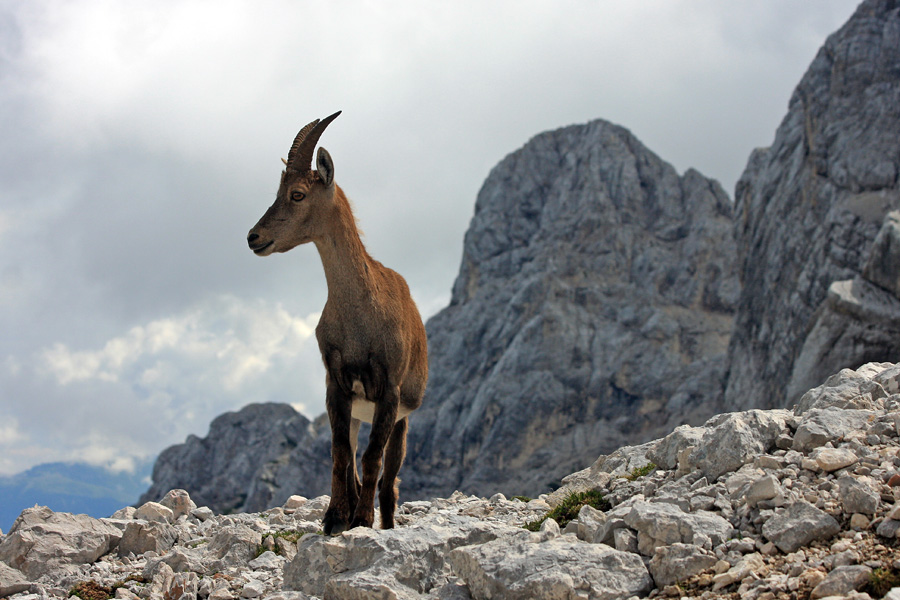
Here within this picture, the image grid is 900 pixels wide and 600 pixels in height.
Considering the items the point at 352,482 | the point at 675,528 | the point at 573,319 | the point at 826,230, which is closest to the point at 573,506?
the point at 675,528

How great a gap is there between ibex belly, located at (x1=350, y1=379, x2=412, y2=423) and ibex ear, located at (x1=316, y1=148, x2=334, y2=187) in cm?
278

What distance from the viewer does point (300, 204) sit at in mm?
9539

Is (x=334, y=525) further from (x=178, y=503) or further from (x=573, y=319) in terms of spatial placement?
(x=573, y=319)

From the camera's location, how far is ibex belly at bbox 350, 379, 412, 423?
30.4 feet

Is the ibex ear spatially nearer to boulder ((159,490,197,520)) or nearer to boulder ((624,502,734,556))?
boulder ((624,502,734,556))

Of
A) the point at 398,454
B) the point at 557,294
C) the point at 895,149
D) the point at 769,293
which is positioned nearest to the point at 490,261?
the point at 557,294

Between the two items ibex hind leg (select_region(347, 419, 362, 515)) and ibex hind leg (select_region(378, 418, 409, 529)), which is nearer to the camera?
ibex hind leg (select_region(347, 419, 362, 515))

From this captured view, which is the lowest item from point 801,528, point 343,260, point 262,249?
point 801,528

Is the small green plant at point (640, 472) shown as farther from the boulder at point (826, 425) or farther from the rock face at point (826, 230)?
the rock face at point (826, 230)

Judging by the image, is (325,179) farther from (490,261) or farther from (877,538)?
(490,261)


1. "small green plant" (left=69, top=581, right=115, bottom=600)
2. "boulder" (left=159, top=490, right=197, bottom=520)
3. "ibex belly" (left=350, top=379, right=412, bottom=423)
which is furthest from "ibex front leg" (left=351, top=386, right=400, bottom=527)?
"boulder" (left=159, top=490, right=197, bottom=520)

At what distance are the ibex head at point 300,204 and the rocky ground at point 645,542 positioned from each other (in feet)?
12.8

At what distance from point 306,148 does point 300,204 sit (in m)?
0.82

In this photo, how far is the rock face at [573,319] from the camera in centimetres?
12131
